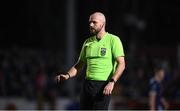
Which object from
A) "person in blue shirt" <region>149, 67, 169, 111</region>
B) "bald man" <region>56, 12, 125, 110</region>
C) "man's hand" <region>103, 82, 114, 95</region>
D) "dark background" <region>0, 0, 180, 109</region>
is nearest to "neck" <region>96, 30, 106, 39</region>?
"bald man" <region>56, 12, 125, 110</region>

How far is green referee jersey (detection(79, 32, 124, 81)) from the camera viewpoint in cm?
878

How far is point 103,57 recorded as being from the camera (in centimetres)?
880

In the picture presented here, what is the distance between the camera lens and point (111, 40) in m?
8.84

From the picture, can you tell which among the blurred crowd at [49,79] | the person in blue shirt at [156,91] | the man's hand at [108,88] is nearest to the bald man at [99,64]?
the man's hand at [108,88]

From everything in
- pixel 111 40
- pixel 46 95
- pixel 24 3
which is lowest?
pixel 46 95

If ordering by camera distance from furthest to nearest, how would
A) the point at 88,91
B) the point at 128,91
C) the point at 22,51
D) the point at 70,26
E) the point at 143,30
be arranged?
the point at 143,30 → the point at 22,51 → the point at 70,26 → the point at 128,91 → the point at 88,91

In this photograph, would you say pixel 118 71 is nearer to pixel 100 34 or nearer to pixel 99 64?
pixel 99 64

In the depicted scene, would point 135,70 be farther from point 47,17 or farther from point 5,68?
point 47,17

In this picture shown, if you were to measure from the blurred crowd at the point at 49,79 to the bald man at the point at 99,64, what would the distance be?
9.96 m

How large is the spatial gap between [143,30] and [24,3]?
5601 millimetres

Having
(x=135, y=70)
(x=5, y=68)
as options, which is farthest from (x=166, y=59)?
(x=5, y=68)

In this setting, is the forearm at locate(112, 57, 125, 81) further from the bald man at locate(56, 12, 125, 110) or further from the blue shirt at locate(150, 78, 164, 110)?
the blue shirt at locate(150, 78, 164, 110)

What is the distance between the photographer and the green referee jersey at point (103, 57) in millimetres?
8781

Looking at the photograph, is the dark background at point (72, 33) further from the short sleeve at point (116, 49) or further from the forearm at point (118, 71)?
the forearm at point (118, 71)
